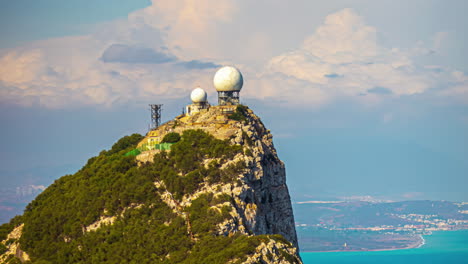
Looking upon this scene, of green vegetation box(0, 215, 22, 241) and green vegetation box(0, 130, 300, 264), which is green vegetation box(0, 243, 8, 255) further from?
green vegetation box(0, 215, 22, 241)

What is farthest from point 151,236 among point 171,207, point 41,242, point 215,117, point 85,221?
point 215,117

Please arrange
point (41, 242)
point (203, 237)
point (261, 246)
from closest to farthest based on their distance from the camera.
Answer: point (261, 246), point (203, 237), point (41, 242)

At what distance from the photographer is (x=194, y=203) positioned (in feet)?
260

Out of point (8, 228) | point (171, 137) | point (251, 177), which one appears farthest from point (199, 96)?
point (8, 228)

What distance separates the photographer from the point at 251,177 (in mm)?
82875

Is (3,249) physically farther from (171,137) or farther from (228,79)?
(228,79)

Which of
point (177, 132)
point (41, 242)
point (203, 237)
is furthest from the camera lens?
point (177, 132)

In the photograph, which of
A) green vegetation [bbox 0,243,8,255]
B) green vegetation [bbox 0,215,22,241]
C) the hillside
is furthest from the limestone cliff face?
green vegetation [bbox 0,215,22,241]

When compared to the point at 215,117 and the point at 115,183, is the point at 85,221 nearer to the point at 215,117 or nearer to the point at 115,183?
the point at 115,183

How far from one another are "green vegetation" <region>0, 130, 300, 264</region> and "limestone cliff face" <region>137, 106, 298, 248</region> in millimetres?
1212

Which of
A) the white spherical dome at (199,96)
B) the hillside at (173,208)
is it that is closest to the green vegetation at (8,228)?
the hillside at (173,208)

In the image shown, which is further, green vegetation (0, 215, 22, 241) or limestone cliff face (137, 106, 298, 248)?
green vegetation (0, 215, 22, 241)

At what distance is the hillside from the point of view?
74438mm

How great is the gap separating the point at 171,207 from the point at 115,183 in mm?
9795
